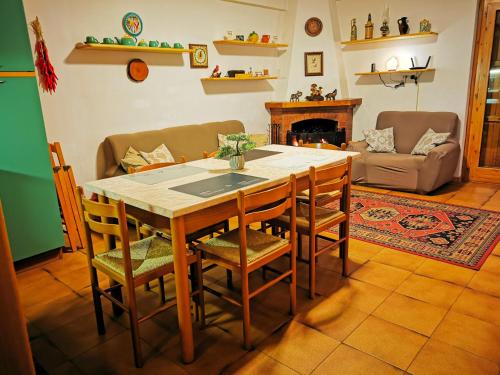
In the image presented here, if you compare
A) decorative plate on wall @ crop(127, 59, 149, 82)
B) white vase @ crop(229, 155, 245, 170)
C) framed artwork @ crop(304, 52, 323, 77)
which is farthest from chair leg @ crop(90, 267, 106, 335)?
framed artwork @ crop(304, 52, 323, 77)

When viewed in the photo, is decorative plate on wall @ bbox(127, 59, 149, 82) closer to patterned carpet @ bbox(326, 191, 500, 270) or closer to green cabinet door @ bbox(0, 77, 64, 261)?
green cabinet door @ bbox(0, 77, 64, 261)

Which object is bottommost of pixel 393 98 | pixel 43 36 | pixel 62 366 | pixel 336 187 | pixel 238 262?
pixel 62 366

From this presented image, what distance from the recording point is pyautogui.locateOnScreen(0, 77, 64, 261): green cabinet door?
2750 mm

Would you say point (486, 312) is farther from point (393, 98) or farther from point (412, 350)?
point (393, 98)

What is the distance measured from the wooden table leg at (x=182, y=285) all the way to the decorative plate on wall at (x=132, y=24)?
10.1ft

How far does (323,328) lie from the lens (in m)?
2.20

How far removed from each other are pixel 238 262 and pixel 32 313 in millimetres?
1452

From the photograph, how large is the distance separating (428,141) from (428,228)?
1632 millimetres

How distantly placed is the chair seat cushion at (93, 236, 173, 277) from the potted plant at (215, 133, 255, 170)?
0.67 m

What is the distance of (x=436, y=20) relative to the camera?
494cm

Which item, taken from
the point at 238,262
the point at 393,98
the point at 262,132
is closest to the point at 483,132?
the point at 393,98

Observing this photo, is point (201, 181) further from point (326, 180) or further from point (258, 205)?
point (326, 180)

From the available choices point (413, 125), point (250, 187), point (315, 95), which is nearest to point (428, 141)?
point (413, 125)

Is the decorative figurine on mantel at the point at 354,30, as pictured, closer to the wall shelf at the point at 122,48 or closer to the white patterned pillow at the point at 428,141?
the white patterned pillow at the point at 428,141
